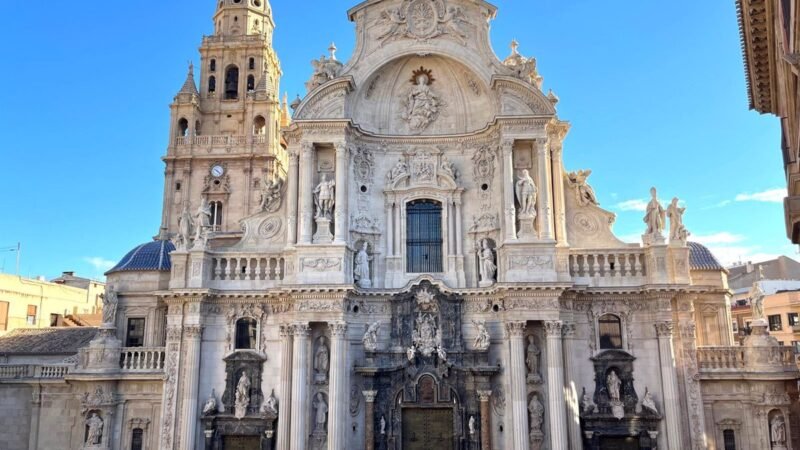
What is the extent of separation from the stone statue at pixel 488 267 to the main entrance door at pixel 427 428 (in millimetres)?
4968

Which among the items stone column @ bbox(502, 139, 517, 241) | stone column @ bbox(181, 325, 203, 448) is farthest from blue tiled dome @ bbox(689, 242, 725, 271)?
stone column @ bbox(181, 325, 203, 448)

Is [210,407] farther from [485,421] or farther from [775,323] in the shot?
[775,323]

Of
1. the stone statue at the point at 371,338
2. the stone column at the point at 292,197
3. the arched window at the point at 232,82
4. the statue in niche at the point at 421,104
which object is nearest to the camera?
the stone statue at the point at 371,338

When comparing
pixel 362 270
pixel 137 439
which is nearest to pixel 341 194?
pixel 362 270

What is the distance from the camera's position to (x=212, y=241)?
33562mm

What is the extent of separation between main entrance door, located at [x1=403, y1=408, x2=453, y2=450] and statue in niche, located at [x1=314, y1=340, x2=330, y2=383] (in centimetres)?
328

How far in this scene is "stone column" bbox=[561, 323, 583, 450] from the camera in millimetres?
23297

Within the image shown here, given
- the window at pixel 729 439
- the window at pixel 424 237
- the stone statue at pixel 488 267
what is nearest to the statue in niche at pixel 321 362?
the window at pixel 424 237

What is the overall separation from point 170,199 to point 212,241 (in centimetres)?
1009

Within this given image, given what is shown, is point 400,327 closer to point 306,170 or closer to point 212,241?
point 306,170

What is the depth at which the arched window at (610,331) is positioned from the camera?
24.7 metres

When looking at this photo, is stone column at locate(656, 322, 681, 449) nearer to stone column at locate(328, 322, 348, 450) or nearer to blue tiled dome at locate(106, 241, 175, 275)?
stone column at locate(328, 322, 348, 450)

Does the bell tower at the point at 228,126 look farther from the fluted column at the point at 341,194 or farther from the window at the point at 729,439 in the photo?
the window at the point at 729,439

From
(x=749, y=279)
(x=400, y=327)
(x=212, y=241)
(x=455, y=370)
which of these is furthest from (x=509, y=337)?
(x=749, y=279)
